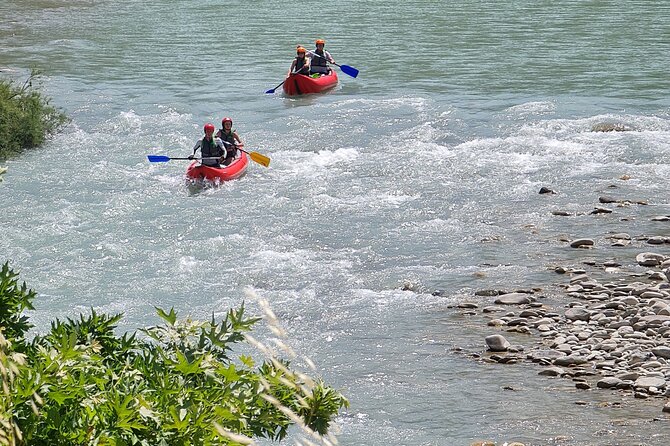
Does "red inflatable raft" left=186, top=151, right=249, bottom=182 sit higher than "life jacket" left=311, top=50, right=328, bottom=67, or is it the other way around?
"life jacket" left=311, top=50, right=328, bottom=67

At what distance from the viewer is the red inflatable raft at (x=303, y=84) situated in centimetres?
2414

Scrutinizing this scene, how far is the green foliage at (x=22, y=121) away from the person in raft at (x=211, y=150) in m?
3.67

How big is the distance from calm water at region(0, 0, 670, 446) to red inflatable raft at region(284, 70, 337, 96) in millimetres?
377

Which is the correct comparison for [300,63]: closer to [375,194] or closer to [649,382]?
[375,194]

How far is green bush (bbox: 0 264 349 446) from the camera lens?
2.95 meters

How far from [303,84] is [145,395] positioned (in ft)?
69.8


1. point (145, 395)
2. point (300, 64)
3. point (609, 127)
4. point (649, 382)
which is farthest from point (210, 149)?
point (145, 395)

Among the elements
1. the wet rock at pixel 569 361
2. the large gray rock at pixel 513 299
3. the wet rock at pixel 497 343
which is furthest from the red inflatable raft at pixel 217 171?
the wet rock at pixel 569 361

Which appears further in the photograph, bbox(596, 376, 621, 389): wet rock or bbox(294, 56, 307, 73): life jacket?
bbox(294, 56, 307, 73): life jacket

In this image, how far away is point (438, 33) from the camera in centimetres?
3103

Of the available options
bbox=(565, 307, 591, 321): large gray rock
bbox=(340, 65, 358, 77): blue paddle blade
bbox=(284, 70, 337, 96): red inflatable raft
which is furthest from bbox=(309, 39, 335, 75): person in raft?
bbox=(565, 307, 591, 321): large gray rock

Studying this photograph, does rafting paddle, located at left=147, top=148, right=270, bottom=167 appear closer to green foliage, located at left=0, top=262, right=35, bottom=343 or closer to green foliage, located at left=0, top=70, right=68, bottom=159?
green foliage, located at left=0, top=70, right=68, bottom=159

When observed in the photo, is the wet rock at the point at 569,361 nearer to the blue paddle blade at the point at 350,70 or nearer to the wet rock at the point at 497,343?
the wet rock at the point at 497,343

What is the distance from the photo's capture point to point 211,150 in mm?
18750
